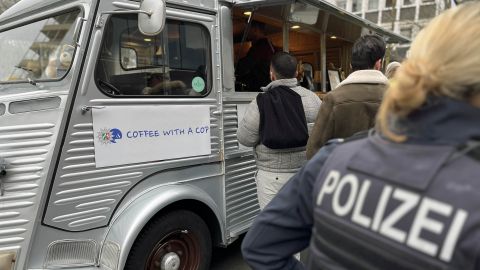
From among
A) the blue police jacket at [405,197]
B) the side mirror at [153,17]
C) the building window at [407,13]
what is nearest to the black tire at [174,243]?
the side mirror at [153,17]

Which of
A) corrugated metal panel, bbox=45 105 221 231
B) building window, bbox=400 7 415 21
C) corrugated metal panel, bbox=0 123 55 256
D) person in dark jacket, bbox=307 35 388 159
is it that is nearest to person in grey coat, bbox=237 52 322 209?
person in dark jacket, bbox=307 35 388 159

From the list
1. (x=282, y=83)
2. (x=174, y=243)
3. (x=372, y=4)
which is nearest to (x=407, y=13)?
(x=372, y=4)

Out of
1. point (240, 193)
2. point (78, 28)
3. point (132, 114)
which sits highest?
point (78, 28)

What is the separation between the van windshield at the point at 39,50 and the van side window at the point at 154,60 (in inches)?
9.8

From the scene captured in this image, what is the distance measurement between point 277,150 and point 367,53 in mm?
974

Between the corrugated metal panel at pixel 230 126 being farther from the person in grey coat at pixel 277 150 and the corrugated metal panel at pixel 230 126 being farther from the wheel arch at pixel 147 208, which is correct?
the wheel arch at pixel 147 208

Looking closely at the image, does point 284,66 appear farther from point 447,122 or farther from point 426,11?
point 426,11

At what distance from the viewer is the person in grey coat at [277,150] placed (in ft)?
10.1

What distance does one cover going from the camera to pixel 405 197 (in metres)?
0.87

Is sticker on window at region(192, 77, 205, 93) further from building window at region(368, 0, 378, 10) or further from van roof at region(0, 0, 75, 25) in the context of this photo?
building window at region(368, 0, 378, 10)

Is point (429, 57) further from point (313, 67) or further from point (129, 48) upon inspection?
point (313, 67)

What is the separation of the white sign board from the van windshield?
0.45m

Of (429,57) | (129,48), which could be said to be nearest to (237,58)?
(129,48)

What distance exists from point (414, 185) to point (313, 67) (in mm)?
5243
